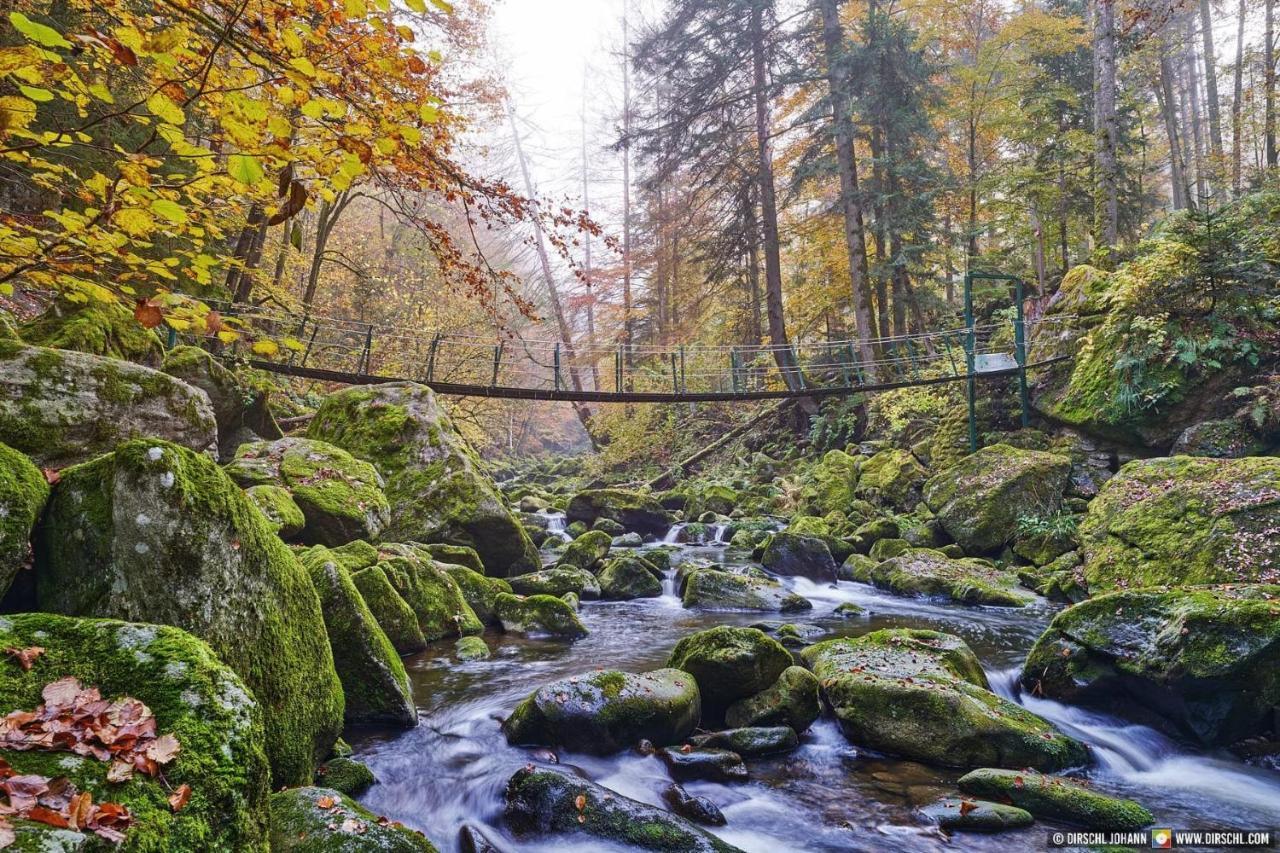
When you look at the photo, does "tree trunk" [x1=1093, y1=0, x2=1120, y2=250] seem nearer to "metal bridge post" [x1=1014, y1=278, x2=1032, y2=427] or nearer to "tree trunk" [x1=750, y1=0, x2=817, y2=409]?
"metal bridge post" [x1=1014, y1=278, x2=1032, y2=427]

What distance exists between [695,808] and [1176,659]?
10.0ft

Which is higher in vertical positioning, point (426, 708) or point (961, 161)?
point (961, 161)

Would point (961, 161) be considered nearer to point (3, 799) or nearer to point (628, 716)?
point (628, 716)

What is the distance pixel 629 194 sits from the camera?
2288 centimetres

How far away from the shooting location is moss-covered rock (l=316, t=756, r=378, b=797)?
3227 millimetres

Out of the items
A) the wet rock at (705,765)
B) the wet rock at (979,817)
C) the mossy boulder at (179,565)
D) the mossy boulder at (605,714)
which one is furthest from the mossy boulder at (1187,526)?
the mossy boulder at (179,565)

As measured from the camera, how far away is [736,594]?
7676 millimetres

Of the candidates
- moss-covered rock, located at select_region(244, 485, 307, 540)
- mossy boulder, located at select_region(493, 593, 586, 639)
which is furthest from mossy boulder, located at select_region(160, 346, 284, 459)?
mossy boulder, located at select_region(493, 593, 586, 639)

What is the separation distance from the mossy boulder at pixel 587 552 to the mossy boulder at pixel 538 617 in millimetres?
2518

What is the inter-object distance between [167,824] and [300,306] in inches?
441

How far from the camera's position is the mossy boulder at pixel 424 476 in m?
8.17

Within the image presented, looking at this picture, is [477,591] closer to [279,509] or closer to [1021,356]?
[279,509]

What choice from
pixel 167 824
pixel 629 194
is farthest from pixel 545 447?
pixel 167 824

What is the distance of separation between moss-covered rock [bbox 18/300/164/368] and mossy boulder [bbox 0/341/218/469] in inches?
22.8
